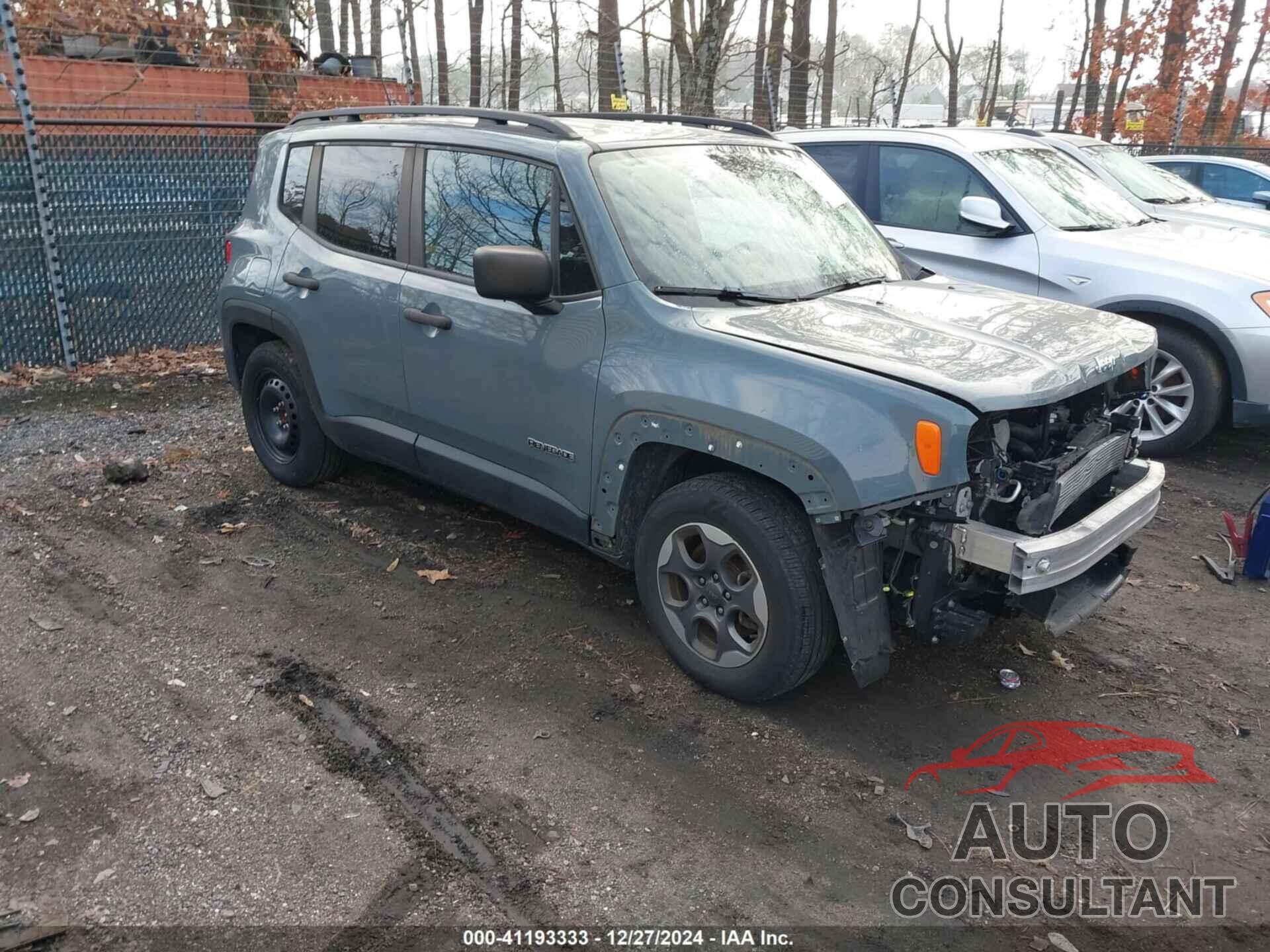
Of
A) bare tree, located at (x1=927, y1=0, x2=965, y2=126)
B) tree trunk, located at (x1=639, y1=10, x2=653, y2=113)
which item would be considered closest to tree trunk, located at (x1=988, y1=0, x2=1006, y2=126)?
bare tree, located at (x1=927, y1=0, x2=965, y2=126)

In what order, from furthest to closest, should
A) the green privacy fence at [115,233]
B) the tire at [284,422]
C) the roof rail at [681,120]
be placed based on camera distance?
the green privacy fence at [115,233] < the tire at [284,422] < the roof rail at [681,120]

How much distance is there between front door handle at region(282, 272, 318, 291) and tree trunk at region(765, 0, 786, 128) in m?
8.99

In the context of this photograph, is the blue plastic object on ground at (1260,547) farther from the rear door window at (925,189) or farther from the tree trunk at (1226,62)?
the tree trunk at (1226,62)

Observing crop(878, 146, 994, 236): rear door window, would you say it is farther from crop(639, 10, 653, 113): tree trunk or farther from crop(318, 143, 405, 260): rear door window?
crop(318, 143, 405, 260): rear door window

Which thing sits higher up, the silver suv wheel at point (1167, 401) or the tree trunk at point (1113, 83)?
the tree trunk at point (1113, 83)

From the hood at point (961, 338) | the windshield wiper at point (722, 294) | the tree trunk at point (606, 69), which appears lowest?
the hood at point (961, 338)

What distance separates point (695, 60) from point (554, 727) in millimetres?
11425

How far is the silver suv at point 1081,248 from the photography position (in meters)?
6.50

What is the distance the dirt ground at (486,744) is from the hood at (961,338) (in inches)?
51.0

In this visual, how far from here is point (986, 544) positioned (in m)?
3.32

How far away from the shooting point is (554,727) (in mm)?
3717

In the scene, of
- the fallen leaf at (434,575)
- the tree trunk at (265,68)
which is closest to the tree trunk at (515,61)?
the tree trunk at (265,68)

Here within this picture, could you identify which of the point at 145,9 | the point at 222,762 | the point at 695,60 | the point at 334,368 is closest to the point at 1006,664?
the point at 222,762

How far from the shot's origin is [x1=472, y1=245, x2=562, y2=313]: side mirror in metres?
3.79
